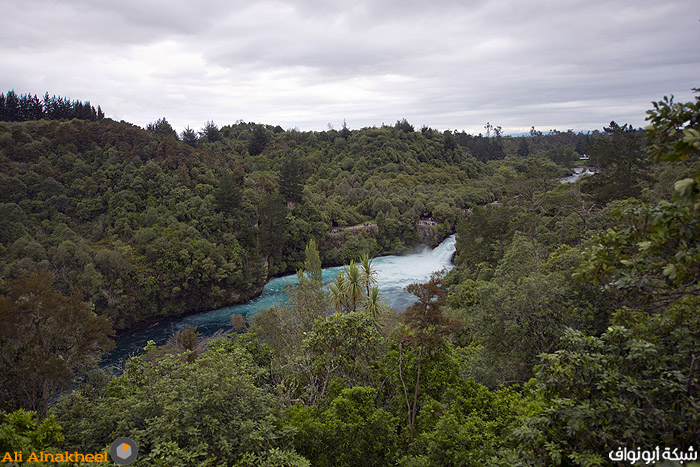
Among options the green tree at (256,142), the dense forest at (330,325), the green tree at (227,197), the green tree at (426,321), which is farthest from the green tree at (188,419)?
the green tree at (256,142)

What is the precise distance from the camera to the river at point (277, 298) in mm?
24622

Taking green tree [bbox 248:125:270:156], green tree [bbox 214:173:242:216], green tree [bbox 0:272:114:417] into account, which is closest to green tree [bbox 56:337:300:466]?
green tree [bbox 0:272:114:417]

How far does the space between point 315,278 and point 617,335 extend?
18130 mm

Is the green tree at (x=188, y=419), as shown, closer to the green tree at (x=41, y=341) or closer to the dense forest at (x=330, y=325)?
the dense forest at (x=330, y=325)

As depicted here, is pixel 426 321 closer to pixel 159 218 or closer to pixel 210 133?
Answer: pixel 159 218

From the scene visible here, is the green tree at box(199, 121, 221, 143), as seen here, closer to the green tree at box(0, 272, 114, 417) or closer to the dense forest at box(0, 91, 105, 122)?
the dense forest at box(0, 91, 105, 122)

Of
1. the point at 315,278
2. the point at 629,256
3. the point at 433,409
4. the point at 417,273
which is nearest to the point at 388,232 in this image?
the point at 417,273

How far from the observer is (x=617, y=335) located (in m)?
4.54

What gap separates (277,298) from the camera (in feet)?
102

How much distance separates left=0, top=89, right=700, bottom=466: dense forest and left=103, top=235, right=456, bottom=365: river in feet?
4.22

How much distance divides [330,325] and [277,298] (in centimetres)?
2297

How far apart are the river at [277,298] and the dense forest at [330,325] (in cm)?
129

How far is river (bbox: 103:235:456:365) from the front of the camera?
2462cm

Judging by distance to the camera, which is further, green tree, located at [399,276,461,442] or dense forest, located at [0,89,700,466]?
green tree, located at [399,276,461,442]
